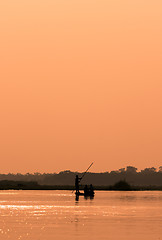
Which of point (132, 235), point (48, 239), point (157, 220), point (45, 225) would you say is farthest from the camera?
point (157, 220)

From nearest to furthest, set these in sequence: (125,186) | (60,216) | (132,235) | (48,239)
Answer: (48,239) → (132,235) → (60,216) → (125,186)

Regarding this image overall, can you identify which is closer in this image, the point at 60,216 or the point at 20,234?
the point at 20,234

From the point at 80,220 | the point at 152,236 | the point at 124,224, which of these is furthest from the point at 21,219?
the point at 152,236

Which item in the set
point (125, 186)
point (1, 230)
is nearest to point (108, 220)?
point (1, 230)

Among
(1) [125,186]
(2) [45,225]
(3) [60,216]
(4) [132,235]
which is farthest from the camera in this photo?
(1) [125,186]

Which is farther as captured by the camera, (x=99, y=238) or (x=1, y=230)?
(x=1, y=230)

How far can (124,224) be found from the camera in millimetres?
50312

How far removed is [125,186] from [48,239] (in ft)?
523

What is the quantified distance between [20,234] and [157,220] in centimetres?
1471

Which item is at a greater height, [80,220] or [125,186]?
[125,186]

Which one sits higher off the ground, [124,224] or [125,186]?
[125,186]

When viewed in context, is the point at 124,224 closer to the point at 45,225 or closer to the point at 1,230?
the point at 45,225

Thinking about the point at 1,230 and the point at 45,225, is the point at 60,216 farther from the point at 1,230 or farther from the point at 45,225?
the point at 1,230

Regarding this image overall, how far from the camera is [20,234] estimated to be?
4231 cm
